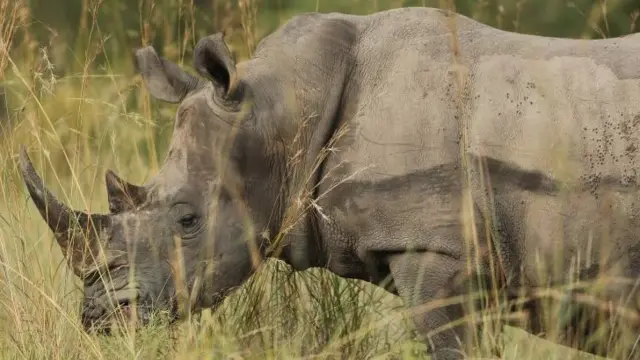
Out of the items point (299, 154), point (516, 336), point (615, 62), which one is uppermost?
point (615, 62)

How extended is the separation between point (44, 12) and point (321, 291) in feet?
27.8

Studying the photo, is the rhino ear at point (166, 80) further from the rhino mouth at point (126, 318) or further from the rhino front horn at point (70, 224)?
the rhino mouth at point (126, 318)

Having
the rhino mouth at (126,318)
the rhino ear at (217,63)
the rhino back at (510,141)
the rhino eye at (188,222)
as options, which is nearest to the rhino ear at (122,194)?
the rhino eye at (188,222)

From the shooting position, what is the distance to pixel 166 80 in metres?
5.05

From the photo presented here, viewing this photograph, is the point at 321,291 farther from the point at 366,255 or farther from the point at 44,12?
the point at 44,12

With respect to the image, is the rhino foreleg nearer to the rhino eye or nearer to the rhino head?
the rhino head

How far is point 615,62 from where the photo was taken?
454 centimetres

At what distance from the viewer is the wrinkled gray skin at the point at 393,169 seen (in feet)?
14.7

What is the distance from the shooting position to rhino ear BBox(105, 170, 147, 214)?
483 centimetres

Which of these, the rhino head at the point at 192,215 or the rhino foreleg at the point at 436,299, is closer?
the rhino foreleg at the point at 436,299

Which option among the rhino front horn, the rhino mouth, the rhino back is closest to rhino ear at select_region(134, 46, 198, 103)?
the rhino front horn

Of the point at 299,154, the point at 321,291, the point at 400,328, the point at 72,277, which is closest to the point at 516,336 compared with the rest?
the point at 400,328

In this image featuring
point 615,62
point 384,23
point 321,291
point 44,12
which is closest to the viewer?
point 615,62

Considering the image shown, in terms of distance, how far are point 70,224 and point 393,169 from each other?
1093 millimetres
